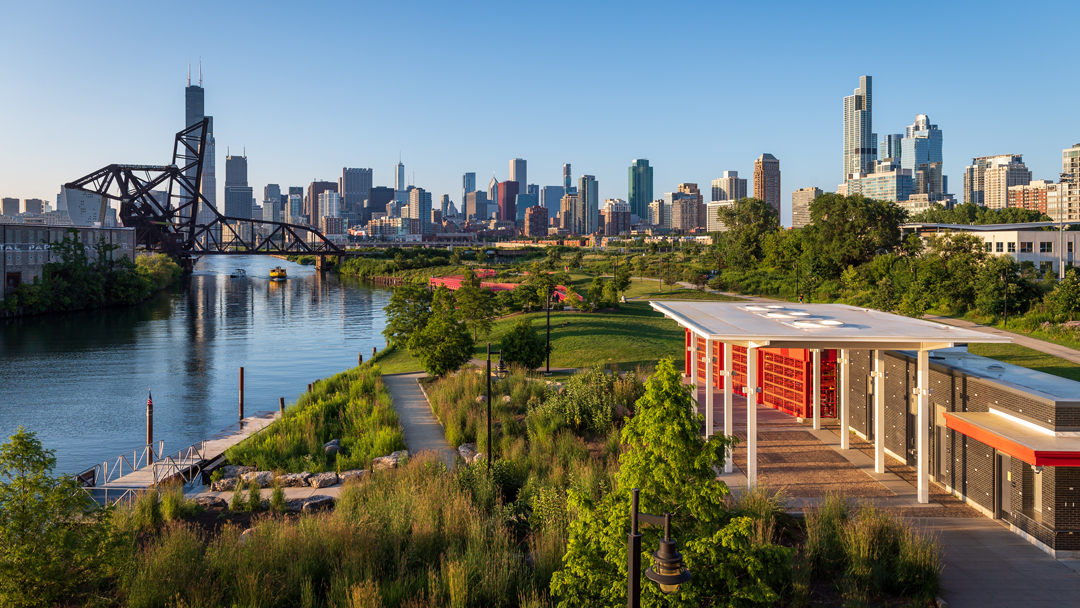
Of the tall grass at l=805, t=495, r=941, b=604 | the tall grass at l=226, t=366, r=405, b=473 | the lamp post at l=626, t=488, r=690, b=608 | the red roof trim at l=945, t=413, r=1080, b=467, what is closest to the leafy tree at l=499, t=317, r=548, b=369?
the tall grass at l=226, t=366, r=405, b=473

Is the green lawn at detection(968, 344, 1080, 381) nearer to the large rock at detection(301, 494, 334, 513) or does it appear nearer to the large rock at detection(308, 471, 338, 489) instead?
the large rock at detection(308, 471, 338, 489)

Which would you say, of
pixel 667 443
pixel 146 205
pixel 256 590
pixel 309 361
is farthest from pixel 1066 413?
pixel 146 205

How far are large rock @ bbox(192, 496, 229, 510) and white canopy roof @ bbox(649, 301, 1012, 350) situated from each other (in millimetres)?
9650

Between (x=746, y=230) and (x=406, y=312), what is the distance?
68.5 metres

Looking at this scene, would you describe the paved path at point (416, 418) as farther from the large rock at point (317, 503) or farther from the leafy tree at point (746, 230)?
the leafy tree at point (746, 230)

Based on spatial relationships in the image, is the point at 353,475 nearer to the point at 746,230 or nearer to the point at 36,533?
the point at 36,533

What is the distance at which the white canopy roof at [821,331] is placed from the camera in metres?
12.6

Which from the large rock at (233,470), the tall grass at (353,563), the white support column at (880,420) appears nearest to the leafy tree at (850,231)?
the white support column at (880,420)

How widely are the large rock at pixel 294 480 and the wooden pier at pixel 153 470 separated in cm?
241

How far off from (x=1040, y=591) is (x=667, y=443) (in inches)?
242

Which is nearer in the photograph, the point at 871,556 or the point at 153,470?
the point at 871,556

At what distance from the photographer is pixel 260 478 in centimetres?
1599

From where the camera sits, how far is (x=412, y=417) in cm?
2158

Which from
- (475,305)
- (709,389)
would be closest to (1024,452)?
(709,389)
